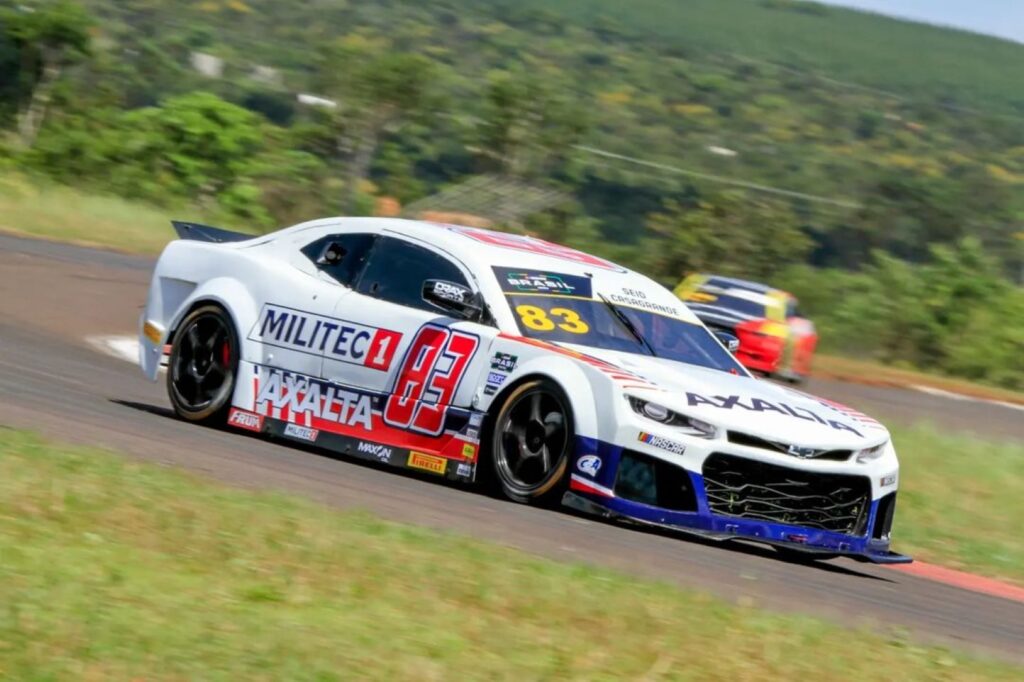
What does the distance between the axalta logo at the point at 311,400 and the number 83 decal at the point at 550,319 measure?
1.00m

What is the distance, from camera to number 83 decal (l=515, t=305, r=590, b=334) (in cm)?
931

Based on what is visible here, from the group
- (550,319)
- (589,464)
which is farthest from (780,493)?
(550,319)

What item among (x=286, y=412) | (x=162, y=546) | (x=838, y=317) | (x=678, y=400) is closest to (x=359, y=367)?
(x=286, y=412)

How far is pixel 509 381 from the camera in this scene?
29.2ft

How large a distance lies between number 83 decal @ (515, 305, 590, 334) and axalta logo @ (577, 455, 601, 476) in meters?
1.06

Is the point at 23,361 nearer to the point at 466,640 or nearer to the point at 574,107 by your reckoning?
the point at 466,640

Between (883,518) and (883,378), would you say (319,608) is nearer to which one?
(883,518)

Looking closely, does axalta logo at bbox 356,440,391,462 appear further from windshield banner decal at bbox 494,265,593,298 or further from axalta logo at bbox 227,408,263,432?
windshield banner decal at bbox 494,265,593,298

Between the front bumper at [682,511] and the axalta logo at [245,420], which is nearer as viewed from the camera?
the front bumper at [682,511]

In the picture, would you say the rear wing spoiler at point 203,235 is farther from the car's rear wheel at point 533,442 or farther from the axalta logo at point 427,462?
the car's rear wheel at point 533,442

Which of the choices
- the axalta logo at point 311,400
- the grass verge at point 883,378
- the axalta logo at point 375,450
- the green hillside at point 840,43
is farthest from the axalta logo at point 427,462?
the green hillside at point 840,43

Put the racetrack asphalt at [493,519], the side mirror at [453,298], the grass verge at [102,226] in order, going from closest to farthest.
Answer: the racetrack asphalt at [493,519]
the side mirror at [453,298]
the grass verge at [102,226]

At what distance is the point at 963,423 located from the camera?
24.8 m

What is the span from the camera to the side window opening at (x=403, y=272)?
973 cm
